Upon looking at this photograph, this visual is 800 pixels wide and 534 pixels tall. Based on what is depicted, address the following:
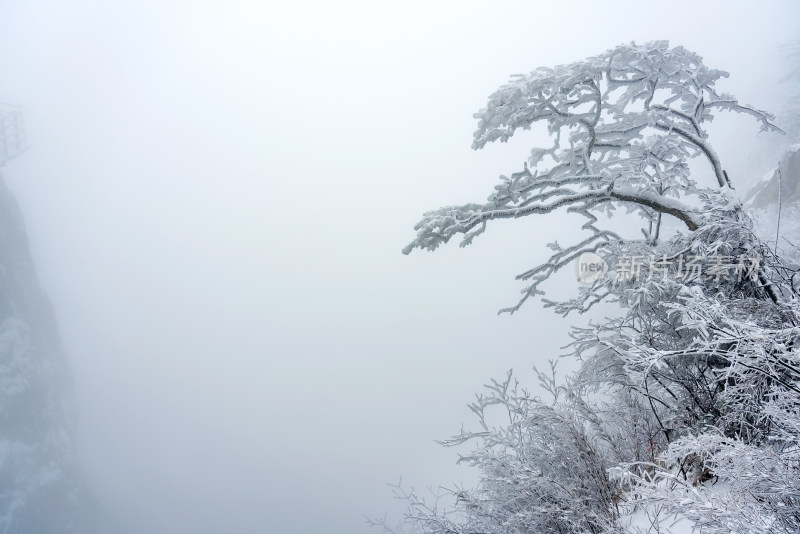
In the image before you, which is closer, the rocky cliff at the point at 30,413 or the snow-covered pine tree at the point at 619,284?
the snow-covered pine tree at the point at 619,284

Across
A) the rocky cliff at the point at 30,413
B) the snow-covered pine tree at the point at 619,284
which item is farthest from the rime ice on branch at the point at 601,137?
the rocky cliff at the point at 30,413

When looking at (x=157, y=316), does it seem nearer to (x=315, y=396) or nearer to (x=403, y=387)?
(x=315, y=396)

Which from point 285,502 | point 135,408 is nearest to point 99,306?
point 135,408

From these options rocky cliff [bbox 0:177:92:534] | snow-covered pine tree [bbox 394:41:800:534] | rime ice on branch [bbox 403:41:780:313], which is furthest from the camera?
rocky cliff [bbox 0:177:92:534]

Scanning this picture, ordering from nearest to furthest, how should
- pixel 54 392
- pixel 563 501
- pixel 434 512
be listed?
pixel 563 501 → pixel 434 512 → pixel 54 392

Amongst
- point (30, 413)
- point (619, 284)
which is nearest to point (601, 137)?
point (619, 284)

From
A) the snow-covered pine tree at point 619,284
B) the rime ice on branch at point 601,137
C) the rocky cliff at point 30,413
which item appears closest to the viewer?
the snow-covered pine tree at point 619,284

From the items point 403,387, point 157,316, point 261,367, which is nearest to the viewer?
point 403,387

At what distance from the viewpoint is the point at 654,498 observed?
190 cm

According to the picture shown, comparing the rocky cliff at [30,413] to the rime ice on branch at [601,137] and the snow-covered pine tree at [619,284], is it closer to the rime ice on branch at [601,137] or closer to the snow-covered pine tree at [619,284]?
the snow-covered pine tree at [619,284]

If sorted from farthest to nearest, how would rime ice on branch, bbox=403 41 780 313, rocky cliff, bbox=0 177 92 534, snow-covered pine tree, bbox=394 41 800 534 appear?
rocky cliff, bbox=0 177 92 534 < rime ice on branch, bbox=403 41 780 313 < snow-covered pine tree, bbox=394 41 800 534

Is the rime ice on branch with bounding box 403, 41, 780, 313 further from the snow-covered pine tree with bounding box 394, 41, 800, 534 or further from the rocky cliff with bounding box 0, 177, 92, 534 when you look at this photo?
the rocky cliff with bounding box 0, 177, 92, 534

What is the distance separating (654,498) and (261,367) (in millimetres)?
196546

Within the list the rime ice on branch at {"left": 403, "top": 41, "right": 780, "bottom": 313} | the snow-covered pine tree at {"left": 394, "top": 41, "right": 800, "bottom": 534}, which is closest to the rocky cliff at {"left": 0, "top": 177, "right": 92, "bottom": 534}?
the snow-covered pine tree at {"left": 394, "top": 41, "right": 800, "bottom": 534}
